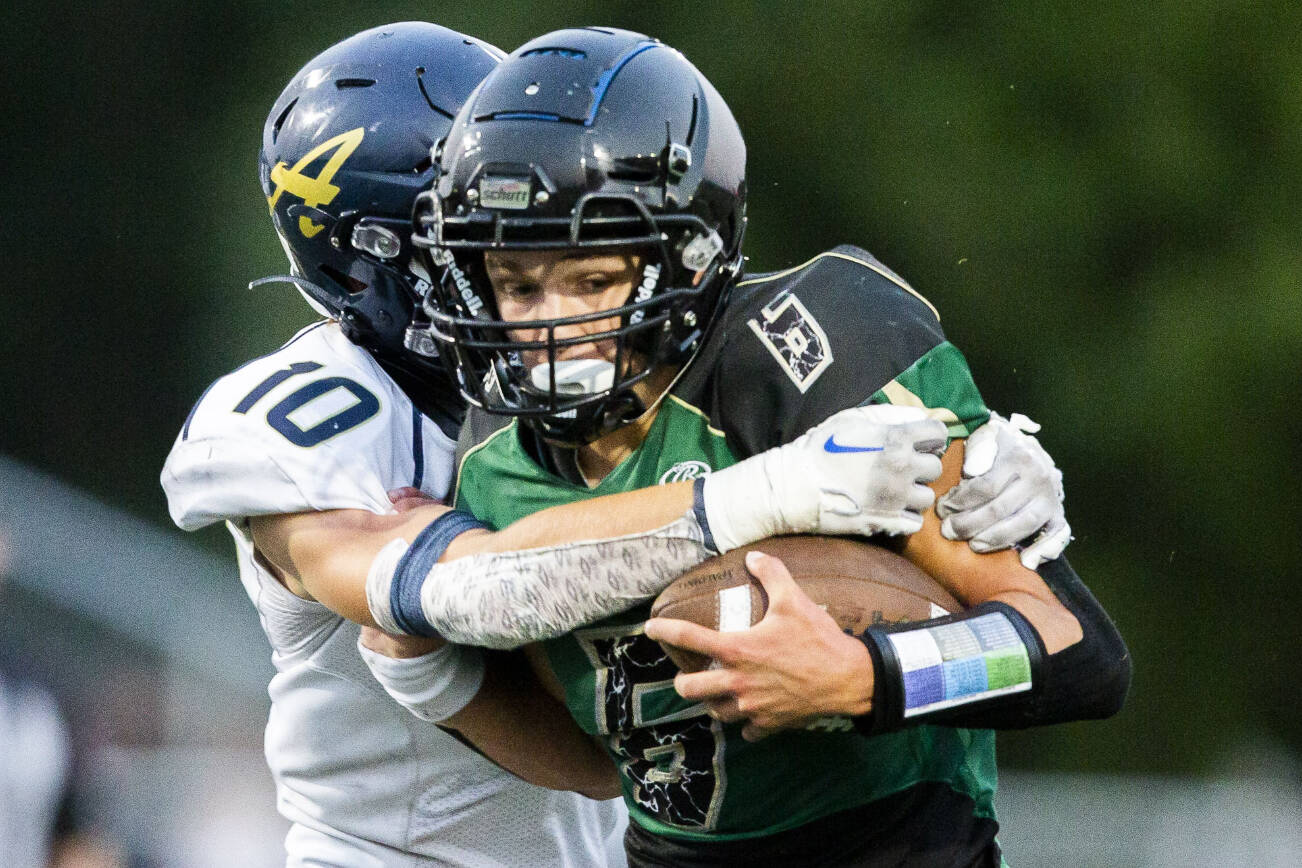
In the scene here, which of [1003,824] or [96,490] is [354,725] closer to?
[1003,824]

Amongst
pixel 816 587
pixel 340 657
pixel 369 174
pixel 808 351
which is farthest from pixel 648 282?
pixel 340 657

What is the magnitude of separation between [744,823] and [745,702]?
38cm

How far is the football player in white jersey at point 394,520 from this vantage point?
7.45ft

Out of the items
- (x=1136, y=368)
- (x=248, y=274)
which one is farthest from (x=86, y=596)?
(x=1136, y=368)

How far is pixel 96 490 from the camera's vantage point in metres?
7.32

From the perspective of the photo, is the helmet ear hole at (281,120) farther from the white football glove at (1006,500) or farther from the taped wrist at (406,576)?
the white football glove at (1006,500)

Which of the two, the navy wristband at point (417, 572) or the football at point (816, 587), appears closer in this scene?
the football at point (816, 587)

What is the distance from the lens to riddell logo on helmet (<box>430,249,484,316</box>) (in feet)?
8.28

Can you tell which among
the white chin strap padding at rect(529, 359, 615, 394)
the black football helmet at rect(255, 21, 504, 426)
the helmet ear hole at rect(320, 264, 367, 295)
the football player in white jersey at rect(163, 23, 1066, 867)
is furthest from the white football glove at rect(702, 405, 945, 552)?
the helmet ear hole at rect(320, 264, 367, 295)

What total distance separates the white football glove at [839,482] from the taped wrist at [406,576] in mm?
471

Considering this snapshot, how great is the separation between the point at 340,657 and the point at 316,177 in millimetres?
876

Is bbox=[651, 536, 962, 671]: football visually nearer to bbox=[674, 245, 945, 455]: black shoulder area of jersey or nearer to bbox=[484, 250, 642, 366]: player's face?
bbox=[674, 245, 945, 455]: black shoulder area of jersey

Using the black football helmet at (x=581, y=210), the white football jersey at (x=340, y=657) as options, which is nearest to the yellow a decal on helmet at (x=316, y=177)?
the white football jersey at (x=340, y=657)

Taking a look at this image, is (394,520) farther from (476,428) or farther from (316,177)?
(316,177)
